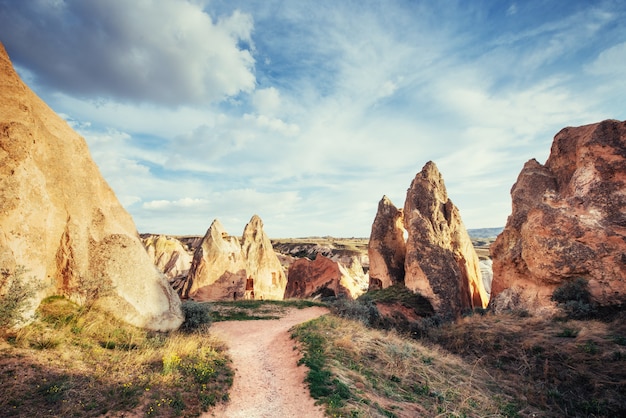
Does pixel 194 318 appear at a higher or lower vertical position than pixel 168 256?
lower

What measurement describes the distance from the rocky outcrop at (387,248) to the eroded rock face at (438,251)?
2176mm

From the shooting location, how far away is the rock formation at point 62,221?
8594 millimetres

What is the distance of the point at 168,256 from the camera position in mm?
47562

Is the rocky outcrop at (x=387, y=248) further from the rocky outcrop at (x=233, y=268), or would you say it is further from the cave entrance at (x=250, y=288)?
the cave entrance at (x=250, y=288)

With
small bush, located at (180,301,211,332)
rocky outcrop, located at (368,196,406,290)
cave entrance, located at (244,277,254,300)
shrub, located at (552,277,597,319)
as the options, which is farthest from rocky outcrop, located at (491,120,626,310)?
cave entrance, located at (244,277,254,300)

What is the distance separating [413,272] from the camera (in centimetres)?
2381

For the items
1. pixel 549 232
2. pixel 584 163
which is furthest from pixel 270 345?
pixel 584 163

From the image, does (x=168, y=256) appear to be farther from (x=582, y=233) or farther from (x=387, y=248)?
(x=582, y=233)

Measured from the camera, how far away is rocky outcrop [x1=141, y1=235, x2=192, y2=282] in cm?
4315

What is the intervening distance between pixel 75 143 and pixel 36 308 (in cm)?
619

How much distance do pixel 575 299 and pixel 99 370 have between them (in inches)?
803

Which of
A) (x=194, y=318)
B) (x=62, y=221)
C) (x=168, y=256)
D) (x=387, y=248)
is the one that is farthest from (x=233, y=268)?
(x=62, y=221)

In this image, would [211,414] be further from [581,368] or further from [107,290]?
[581,368]

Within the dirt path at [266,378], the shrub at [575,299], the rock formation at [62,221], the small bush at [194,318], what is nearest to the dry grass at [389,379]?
the dirt path at [266,378]
